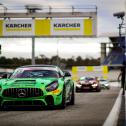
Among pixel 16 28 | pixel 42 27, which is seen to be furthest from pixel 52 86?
pixel 16 28

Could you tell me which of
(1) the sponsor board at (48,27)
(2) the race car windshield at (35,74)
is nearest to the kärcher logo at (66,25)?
(1) the sponsor board at (48,27)

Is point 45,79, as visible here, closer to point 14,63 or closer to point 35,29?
point 35,29

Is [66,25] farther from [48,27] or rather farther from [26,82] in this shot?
[26,82]

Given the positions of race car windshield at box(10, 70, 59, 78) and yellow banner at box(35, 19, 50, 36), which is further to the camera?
yellow banner at box(35, 19, 50, 36)

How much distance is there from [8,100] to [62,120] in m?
3.60

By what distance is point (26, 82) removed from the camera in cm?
1403

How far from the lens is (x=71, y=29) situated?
50.4 meters

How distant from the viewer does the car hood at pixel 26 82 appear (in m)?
13.9

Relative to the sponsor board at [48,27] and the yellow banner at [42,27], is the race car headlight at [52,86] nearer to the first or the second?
the sponsor board at [48,27]

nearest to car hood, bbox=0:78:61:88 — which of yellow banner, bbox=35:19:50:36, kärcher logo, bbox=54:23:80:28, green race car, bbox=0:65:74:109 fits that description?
green race car, bbox=0:65:74:109

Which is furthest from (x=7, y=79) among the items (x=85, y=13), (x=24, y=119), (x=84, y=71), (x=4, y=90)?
(x=84, y=71)

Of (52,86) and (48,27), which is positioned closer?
(52,86)

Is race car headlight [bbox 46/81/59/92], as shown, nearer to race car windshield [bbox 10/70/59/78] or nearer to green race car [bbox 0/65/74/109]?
green race car [bbox 0/65/74/109]

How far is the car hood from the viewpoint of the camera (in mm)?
13930
